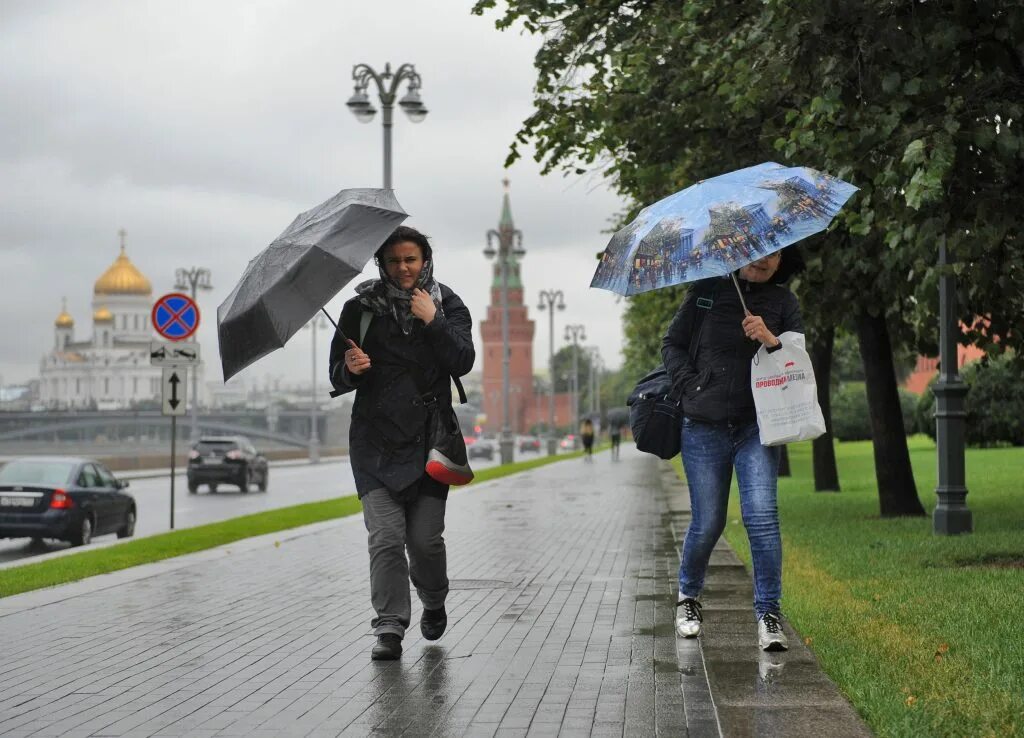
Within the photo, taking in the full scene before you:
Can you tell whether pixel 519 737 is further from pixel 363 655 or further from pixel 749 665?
pixel 363 655

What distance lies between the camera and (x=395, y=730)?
17.7 feet

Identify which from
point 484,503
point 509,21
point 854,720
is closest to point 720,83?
point 509,21

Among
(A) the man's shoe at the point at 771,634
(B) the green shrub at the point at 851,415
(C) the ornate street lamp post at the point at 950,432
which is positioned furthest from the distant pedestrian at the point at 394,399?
(B) the green shrub at the point at 851,415

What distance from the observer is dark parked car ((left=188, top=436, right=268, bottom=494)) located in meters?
37.0

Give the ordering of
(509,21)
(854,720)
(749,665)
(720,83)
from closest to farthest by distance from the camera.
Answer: (854,720) → (749,665) → (720,83) → (509,21)

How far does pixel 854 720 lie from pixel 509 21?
31.8 feet

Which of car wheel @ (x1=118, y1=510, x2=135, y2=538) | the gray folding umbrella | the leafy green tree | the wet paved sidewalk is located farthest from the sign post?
the gray folding umbrella

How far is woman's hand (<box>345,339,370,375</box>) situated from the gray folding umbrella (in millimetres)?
280

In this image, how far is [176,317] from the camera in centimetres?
1959

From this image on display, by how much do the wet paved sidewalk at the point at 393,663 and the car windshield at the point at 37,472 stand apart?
7.60 m

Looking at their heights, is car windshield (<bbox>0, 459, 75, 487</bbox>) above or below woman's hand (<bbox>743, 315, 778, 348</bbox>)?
below

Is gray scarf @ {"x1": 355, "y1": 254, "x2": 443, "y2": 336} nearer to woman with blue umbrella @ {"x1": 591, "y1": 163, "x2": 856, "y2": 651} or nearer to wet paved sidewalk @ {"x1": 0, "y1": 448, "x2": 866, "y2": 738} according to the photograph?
woman with blue umbrella @ {"x1": 591, "y1": 163, "x2": 856, "y2": 651}

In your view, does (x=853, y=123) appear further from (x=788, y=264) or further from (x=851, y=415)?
(x=851, y=415)

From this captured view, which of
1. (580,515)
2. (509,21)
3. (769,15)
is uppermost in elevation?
(509,21)
